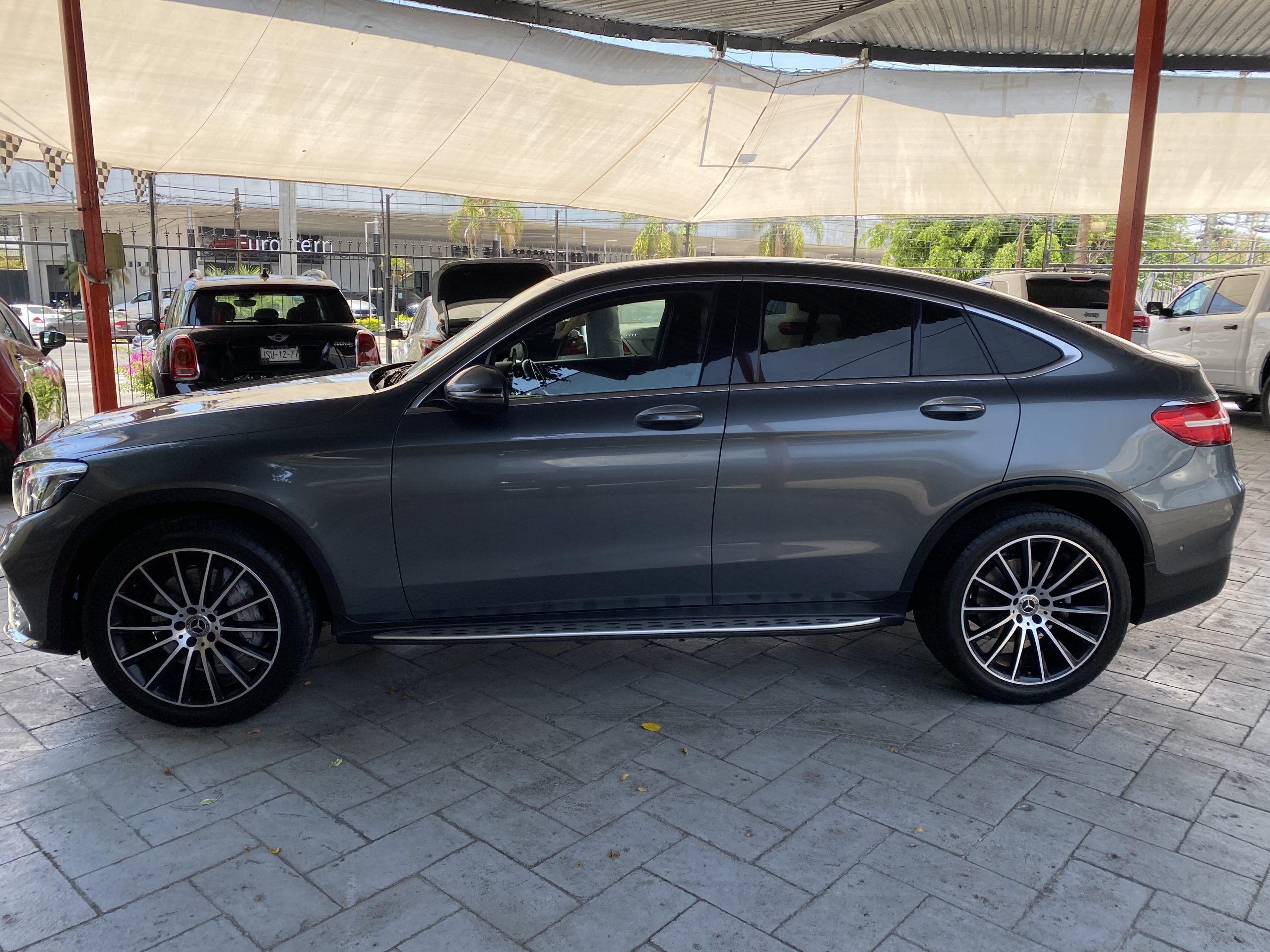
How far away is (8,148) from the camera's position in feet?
33.8

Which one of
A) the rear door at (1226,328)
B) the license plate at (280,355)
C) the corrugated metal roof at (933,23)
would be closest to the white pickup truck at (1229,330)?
the rear door at (1226,328)

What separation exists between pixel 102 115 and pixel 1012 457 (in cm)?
1126

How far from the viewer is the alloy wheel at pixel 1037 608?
3836 mm

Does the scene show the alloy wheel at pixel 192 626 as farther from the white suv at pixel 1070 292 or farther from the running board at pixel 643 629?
the white suv at pixel 1070 292

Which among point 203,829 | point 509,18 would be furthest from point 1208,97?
point 203,829

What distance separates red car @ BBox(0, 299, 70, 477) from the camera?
7102 millimetres

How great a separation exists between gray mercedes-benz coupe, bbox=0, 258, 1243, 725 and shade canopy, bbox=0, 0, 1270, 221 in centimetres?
812

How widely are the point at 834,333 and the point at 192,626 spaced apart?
8.86ft

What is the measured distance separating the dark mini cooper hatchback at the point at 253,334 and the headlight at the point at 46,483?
14.8ft

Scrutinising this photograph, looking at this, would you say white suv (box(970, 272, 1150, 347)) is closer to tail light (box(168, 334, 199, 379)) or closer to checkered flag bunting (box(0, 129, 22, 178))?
tail light (box(168, 334, 199, 379))

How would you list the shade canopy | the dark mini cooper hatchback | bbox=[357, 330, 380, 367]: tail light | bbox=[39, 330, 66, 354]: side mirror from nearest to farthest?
1. bbox=[39, 330, 66, 354]: side mirror
2. the dark mini cooper hatchback
3. bbox=[357, 330, 380, 367]: tail light
4. the shade canopy

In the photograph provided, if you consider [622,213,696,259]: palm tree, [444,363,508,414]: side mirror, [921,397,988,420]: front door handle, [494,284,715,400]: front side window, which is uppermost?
[622,213,696,259]: palm tree

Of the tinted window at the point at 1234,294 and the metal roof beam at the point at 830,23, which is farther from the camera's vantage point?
the metal roof beam at the point at 830,23

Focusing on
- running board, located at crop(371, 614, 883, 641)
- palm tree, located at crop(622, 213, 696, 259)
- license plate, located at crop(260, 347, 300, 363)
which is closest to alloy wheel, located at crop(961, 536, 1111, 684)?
running board, located at crop(371, 614, 883, 641)
